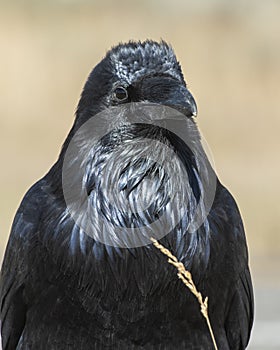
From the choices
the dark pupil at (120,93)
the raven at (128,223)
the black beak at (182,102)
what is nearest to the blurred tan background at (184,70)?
the raven at (128,223)

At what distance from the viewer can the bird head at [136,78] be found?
570 centimetres

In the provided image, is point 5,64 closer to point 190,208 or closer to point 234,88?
point 234,88

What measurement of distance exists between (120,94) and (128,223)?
528 millimetres

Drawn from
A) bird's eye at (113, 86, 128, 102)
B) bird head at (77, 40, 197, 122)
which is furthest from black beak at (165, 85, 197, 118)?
bird's eye at (113, 86, 128, 102)

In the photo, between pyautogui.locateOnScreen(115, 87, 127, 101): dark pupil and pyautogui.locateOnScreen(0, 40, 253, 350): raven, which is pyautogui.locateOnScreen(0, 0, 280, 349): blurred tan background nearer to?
pyautogui.locateOnScreen(0, 40, 253, 350): raven

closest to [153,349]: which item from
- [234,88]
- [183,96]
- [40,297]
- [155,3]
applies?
[40,297]

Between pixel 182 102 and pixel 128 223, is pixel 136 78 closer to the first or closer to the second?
pixel 182 102

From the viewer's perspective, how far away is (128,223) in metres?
5.83

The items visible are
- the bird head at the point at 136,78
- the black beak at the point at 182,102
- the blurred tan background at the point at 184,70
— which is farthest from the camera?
the blurred tan background at the point at 184,70

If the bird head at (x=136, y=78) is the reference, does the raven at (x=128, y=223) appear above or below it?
below

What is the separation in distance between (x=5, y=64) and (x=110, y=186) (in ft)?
47.6

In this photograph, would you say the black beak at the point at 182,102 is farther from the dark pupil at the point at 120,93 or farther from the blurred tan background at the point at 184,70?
the blurred tan background at the point at 184,70

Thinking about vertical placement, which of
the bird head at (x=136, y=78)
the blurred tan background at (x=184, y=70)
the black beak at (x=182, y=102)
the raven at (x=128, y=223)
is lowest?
the blurred tan background at (x=184, y=70)

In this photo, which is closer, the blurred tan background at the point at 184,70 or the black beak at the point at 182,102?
the black beak at the point at 182,102
